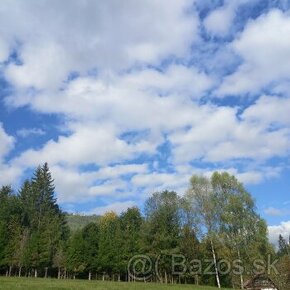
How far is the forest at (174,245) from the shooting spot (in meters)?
68.4

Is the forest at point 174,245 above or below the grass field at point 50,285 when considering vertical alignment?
above

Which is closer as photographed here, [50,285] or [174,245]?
[50,285]

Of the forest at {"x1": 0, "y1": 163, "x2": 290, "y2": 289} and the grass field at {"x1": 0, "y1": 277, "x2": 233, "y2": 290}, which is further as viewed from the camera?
the forest at {"x1": 0, "y1": 163, "x2": 290, "y2": 289}

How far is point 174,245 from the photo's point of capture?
268 ft

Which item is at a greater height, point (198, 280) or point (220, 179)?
point (220, 179)

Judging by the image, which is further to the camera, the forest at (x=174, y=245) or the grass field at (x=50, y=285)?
the forest at (x=174, y=245)

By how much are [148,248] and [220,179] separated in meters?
19.7

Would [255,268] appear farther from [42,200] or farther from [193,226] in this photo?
[42,200]

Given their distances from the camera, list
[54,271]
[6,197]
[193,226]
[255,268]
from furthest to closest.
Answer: [6,197] → [54,271] → [193,226] → [255,268]

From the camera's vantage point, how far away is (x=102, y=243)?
306ft

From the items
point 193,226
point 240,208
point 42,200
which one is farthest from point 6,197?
point 240,208

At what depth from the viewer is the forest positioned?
6844cm

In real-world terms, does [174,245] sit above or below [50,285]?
above

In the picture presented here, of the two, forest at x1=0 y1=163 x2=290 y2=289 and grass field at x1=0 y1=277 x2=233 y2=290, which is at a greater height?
forest at x1=0 y1=163 x2=290 y2=289
